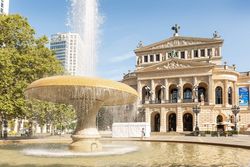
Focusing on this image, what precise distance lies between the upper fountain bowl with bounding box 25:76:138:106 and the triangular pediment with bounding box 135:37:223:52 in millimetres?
49094

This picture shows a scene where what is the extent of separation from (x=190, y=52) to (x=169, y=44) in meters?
4.77

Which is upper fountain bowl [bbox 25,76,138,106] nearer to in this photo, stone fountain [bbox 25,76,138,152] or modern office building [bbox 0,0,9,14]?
stone fountain [bbox 25,76,138,152]

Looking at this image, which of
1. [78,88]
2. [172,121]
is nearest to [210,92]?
[172,121]

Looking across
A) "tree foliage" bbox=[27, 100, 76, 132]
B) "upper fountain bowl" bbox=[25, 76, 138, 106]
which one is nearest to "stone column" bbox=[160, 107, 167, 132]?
"tree foliage" bbox=[27, 100, 76, 132]

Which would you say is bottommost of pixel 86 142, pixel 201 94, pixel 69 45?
pixel 86 142

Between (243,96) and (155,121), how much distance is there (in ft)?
57.4

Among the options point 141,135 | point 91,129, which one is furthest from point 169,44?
point 91,129

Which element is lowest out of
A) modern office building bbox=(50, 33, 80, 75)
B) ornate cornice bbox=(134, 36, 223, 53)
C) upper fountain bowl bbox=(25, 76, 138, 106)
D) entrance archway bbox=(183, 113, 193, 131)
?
entrance archway bbox=(183, 113, 193, 131)

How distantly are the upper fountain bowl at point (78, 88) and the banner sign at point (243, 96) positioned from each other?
156ft

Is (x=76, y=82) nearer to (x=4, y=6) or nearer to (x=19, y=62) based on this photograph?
(x=19, y=62)

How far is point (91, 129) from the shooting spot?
54.9 feet

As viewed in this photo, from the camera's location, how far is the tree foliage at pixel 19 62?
85.8 ft

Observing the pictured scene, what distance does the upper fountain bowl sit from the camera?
46.4 feet

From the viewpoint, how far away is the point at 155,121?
59219 mm
